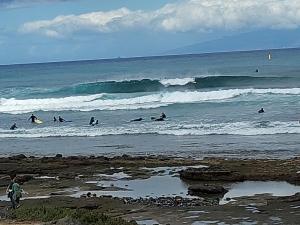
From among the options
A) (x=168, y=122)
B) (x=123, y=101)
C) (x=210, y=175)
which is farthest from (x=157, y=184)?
(x=123, y=101)

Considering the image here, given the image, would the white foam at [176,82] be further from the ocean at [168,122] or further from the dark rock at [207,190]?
the dark rock at [207,190]

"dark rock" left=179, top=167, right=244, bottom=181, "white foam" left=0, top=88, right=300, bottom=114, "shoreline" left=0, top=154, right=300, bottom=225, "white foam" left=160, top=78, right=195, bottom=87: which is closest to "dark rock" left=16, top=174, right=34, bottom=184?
"shoreline" left=0, top=154, right=300, bottom=225

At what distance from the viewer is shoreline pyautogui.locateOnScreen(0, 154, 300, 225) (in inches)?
575

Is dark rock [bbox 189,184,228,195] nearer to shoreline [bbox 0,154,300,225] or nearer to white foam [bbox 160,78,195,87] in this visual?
shoreline [bbox 0,154,300,225]

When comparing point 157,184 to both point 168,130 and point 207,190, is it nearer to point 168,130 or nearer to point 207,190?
point 207,190

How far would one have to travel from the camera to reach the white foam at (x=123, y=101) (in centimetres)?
4744

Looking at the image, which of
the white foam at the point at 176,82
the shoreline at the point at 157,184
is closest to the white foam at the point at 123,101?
the white foam at the point at 176,82

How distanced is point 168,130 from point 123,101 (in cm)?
1956

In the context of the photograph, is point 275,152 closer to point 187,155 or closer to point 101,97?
point 187,155

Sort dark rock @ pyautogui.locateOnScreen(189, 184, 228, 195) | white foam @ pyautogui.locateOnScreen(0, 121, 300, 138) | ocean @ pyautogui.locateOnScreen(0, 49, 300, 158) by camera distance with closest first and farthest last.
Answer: dark rock @ pyautogui.locateOnScreen(189, 184, 228, 195), ocean @ pyautogui.locateOnScreen(0, 49, 300, 158), white foam @ pyautogui.locateOnScreen(0, 121, 300, 138)

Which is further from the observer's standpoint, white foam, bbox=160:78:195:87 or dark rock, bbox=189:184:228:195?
white foam, bbox=160:78:195:87

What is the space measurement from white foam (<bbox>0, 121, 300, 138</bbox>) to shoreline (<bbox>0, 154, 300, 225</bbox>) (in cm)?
677

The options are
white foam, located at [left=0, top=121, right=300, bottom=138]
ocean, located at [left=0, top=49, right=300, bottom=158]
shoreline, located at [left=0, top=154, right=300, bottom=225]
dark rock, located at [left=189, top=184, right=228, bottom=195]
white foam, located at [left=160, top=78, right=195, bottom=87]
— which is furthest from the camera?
white foam, located at [left=160, top=78, right=195, bottom=87]

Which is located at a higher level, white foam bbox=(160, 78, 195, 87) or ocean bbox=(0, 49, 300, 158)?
white foam bbox=(160, 78, 195, 87)
